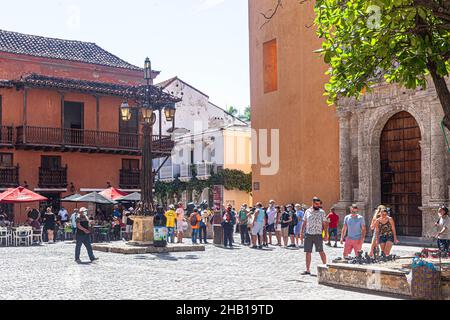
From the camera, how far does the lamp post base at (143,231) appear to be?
1934 centimetres

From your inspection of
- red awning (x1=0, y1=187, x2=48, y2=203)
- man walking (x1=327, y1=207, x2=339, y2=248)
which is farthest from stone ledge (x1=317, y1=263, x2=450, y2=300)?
red awning (x1=0, y1=187, x2=48, y2=203)

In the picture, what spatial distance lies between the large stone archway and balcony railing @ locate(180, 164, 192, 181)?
2191cm

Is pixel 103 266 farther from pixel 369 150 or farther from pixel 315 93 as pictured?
pixel 315 93

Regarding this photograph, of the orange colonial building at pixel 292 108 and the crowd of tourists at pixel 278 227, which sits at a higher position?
the orange colonial building at pixel 292 108

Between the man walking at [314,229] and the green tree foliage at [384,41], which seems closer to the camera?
the green tree foliage at [384,41]

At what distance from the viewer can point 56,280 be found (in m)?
12.2

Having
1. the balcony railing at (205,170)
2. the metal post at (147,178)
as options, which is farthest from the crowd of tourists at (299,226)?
the balcony railing at (205,170)

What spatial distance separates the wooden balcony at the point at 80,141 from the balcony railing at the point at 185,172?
968 centimetres

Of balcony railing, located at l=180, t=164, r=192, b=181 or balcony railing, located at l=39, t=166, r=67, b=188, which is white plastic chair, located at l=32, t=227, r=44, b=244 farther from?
balcony railing, located at l=180, t=164, r=192, b=181

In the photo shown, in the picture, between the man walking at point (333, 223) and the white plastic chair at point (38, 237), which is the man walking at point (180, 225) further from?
the white plastic chair at point (38, 237)

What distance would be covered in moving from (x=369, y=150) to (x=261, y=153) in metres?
6.49

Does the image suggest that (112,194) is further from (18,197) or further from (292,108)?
(292,108)
